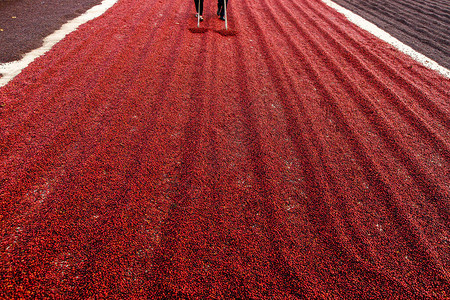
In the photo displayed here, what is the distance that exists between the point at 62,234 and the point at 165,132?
4.95 feet

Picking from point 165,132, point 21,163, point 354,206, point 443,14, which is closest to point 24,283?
point 21,163

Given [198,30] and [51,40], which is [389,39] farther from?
[51,40]

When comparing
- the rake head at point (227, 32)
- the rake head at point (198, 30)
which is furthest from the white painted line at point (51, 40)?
the rake head at point (227, 32)

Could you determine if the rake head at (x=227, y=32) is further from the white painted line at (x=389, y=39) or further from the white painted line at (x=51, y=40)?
the white painted line at (x=389, y=39)

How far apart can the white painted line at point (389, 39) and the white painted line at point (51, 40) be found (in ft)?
23.7

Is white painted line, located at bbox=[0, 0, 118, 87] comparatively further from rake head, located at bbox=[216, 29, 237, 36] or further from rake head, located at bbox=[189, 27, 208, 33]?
rake head, located at bbox=[216, 29, 237, 36]

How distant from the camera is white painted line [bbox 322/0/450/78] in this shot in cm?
497

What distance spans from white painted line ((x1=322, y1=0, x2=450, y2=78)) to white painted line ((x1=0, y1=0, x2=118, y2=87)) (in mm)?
7215

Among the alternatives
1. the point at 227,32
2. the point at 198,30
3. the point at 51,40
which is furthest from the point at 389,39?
the point at 51,40

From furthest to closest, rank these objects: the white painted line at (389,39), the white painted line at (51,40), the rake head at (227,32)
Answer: the rake head at (227,32) < the white painted line at (389,39) < the white painted line at (51,40)

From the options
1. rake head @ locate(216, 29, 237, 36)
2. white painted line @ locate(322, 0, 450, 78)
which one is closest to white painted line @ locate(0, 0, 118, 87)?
rake head @ locate(216, 29, 237, 36)

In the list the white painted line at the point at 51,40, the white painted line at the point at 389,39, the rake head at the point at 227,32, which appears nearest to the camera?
the white painted line at the point at 51,40

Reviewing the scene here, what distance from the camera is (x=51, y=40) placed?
4.73 m

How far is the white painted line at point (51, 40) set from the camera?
3714 mm
